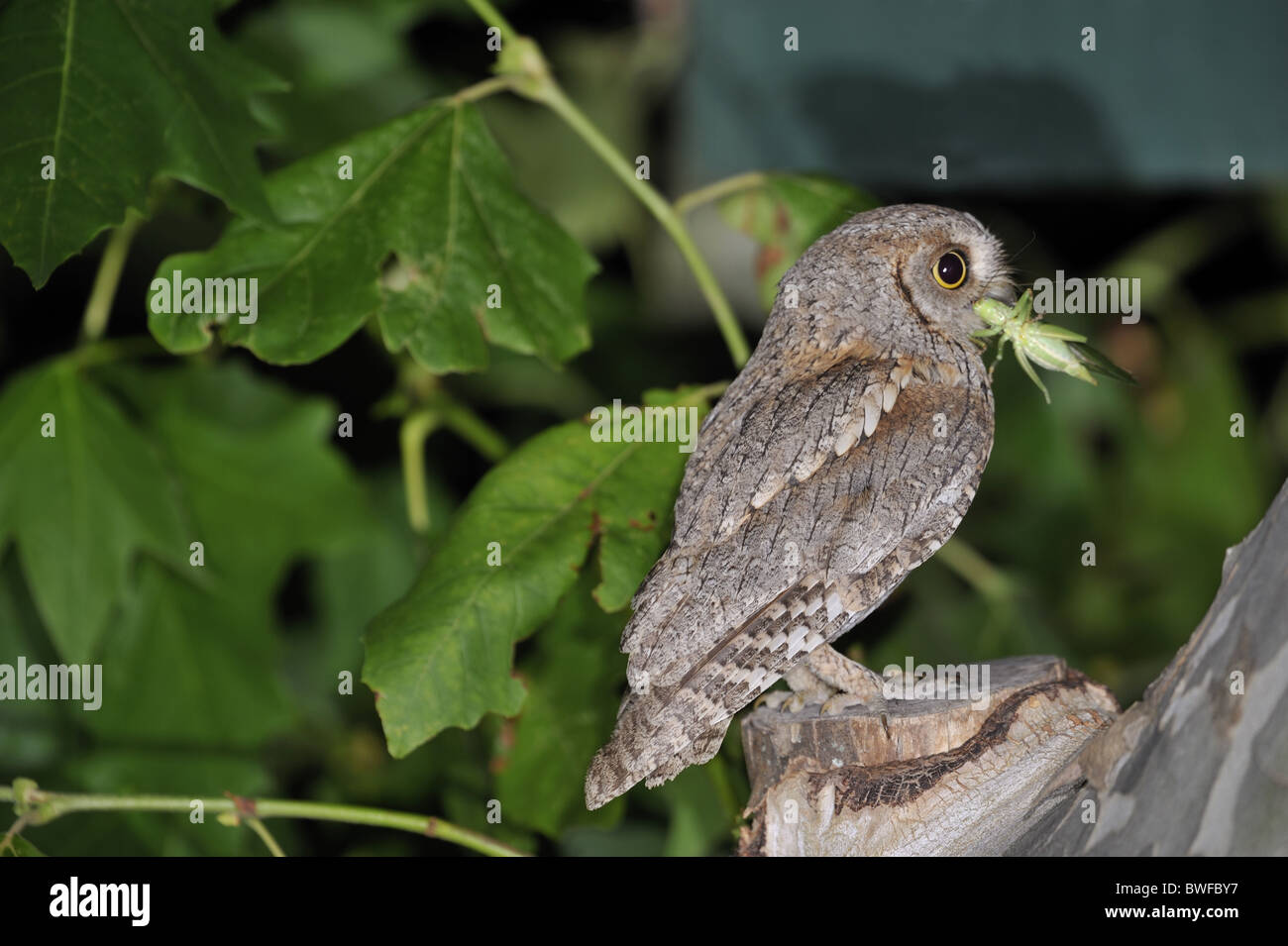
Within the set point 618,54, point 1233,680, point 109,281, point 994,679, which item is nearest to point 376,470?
point 109,281

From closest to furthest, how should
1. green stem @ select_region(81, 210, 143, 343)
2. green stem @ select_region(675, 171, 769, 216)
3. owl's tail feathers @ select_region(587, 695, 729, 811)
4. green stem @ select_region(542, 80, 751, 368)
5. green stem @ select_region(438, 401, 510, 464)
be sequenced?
owl's tail feathers @ select_region(587, 695, 729, 811) → green stem @ select_region(542, 80, 751, 368) → green stem @ select_region(675, 171, 769, 216) → green stem @ select_region(81, 210, 143, 343) → green stem @ select_region(438, 401, 510, 464)

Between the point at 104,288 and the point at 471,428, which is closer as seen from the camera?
the point at 104,288

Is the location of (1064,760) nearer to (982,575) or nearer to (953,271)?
(953,271)

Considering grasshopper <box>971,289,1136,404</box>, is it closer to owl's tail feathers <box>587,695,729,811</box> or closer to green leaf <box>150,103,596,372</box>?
owl's tail feathers <box>587,695,729,811</box>

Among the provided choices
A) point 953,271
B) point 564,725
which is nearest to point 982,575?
point 564,725

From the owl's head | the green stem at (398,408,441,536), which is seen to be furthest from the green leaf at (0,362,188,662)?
the owl's head

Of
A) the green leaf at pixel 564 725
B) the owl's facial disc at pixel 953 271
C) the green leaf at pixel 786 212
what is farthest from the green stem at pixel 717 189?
the green leaf at pixel 564 725

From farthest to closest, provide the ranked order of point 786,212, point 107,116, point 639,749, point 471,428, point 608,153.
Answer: point 471,428 → point 786,212 → point 608,153 → point 107,116 → point 639,749
